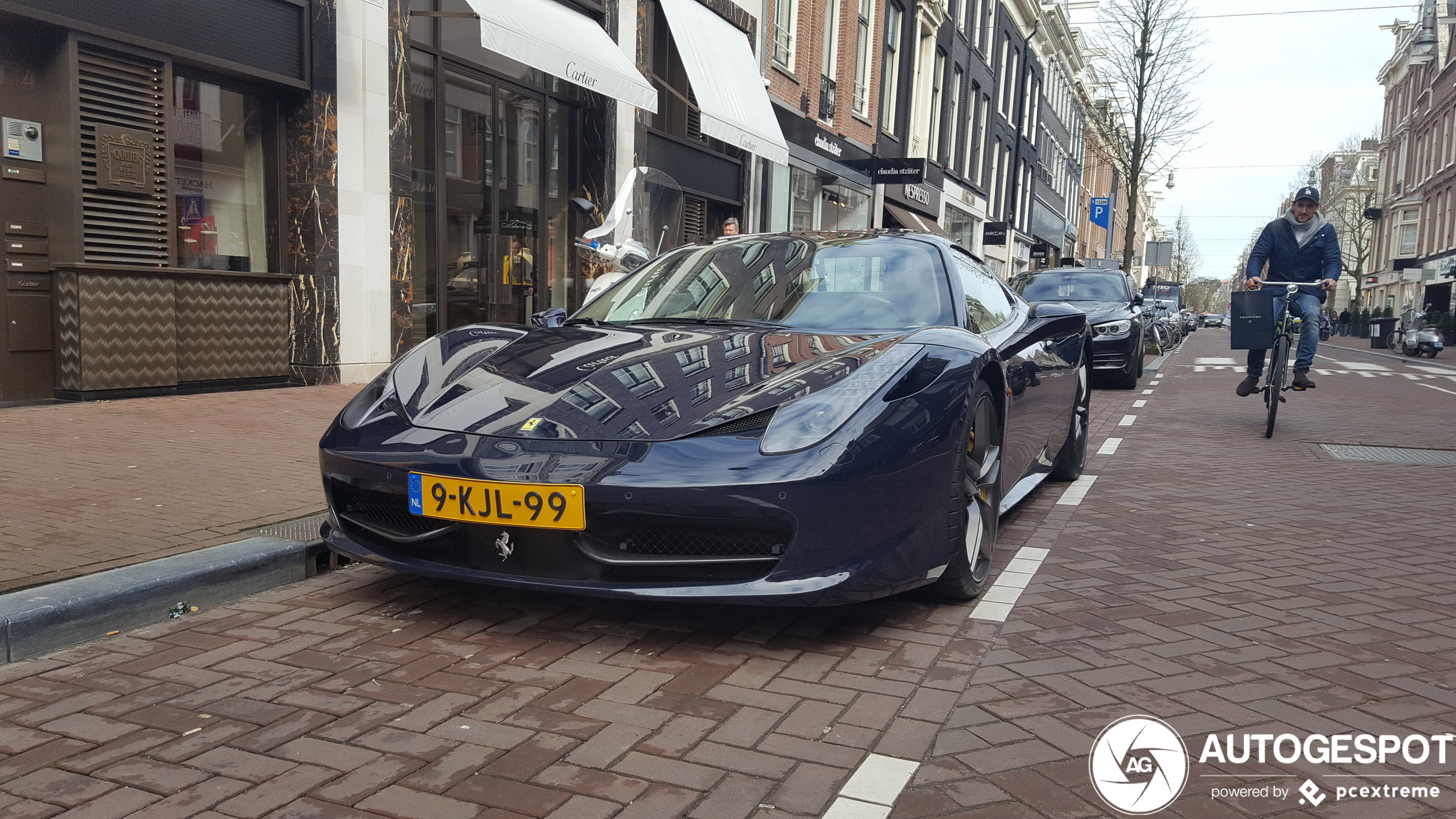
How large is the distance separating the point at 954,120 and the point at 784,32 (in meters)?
14.7

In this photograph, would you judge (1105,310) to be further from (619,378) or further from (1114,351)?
(619,378)

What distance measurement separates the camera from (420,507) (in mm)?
3016

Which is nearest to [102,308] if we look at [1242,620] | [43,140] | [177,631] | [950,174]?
[43,140]

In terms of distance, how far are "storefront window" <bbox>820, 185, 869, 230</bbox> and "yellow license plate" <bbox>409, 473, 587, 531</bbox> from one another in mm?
19469

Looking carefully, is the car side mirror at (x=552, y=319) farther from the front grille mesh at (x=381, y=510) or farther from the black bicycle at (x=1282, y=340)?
the black bicycle at (x=1282, y=340)

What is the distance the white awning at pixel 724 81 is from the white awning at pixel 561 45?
1.66 m

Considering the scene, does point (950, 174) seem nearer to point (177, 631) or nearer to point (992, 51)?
point (992, 51)

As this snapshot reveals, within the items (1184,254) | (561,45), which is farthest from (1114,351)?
(1184,254)

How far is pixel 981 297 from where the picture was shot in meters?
4.53

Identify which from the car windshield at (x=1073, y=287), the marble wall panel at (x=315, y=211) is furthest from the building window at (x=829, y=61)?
the marble wall panel at (x=315, y=211)

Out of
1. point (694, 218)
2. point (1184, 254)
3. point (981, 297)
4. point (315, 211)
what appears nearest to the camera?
point (981, 297)

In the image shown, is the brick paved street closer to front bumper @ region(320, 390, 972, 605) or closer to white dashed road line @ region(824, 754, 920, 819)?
white dashed road line @ region(824, 754, 920, 819)

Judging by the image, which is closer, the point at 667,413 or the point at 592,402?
A: the point at 667,413

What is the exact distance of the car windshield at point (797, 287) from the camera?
3949 millimetres
